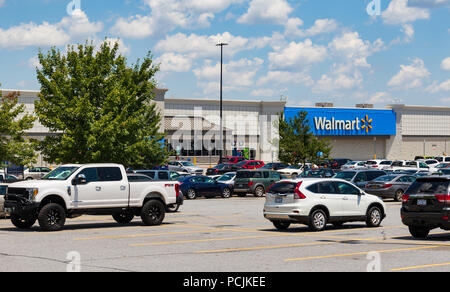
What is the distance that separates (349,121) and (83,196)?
258ft

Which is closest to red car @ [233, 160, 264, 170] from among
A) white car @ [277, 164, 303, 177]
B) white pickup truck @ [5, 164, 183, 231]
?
white car @ [277, 164, 303, 177]

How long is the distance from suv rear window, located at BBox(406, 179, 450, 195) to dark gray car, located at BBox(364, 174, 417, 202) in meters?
18.2

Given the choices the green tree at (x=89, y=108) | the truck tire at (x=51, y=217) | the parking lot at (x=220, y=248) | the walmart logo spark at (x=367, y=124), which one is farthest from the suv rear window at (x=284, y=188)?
the walmart logo spark at (x=367, y=124)

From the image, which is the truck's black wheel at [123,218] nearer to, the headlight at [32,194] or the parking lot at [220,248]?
the parking lot at [220,248]

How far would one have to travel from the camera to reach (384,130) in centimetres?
9931

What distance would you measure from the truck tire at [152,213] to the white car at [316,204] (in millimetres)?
4153

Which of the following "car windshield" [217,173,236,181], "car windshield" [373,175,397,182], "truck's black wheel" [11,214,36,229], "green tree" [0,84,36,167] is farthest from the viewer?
"car windshield" [217,173,236,181]

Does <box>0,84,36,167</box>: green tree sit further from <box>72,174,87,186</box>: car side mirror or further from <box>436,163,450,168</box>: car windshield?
<box>436,163,450,168</box>: car windshield

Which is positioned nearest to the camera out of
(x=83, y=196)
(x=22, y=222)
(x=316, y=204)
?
(x=316, y=204)

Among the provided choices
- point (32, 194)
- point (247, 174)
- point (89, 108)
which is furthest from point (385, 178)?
point (32, 194)

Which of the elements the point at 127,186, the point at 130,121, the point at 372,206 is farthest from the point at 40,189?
the point at 130,121

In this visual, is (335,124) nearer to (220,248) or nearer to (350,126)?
(350,126)

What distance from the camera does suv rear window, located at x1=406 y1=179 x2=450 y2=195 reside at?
17.4 metres

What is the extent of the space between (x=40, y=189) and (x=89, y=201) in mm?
1628
